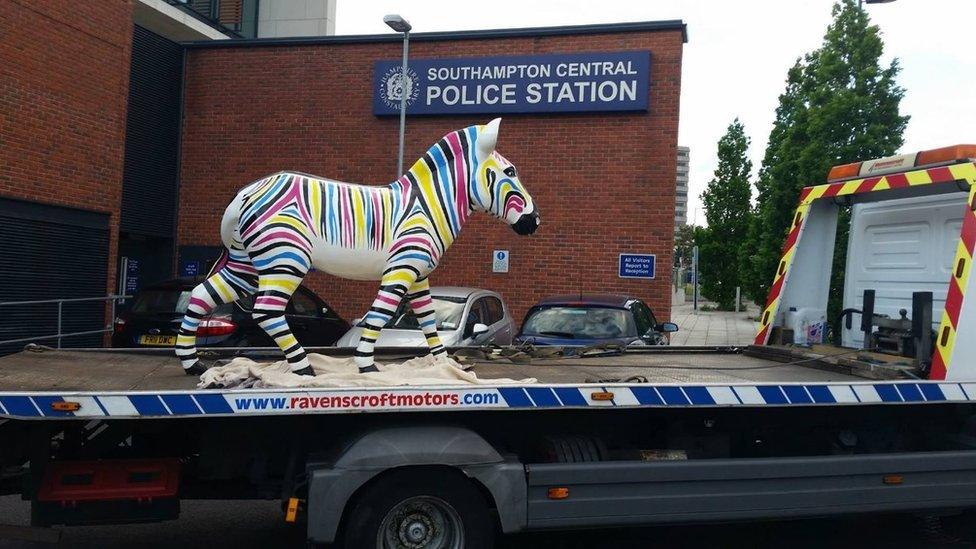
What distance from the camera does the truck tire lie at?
451cm

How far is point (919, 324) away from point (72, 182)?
1214cm

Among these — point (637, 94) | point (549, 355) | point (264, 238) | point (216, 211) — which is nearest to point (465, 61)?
point (637, 94)

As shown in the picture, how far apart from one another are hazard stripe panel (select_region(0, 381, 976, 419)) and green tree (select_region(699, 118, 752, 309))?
88.1 ft

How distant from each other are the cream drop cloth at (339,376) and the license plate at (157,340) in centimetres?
466

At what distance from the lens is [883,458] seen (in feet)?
16.7

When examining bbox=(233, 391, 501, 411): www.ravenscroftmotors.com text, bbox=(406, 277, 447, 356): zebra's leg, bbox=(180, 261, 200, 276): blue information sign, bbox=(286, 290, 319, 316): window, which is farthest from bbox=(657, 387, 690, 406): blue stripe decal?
bbox=(180, 261, 200, 276): blue information sign

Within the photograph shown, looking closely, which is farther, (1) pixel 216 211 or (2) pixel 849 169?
(1) pixel 216 211

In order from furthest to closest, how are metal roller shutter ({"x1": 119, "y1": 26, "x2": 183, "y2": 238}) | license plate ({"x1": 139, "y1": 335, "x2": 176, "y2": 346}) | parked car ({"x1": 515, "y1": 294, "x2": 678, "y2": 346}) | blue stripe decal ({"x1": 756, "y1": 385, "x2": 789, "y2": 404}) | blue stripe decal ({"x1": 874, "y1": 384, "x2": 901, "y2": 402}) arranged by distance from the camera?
metal roller shutter ({"x1": 119, "y1": 26, "x2": 183, "y2": 238})
license plate ({"x1": 139, "y1": 335, "x2": 176, "y2": 346})
parked car ({"x1": 515, "y1": 294, "x2": 678, "y2": 346})
blue stripe decal ({"x1": 874, "y1": 384, "x2": 901, "y2": 402})
blue stripe decal ({"x1": 756, "y1": 385, "x2": 789, "y2": 404})

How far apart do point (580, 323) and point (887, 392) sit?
5.00m

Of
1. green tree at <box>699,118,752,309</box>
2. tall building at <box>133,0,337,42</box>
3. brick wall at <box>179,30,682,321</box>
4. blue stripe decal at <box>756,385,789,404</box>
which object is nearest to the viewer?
blue stripe decal at <box>756,385,789,404</box>

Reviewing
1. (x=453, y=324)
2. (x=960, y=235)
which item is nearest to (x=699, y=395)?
(x=960, y=235)

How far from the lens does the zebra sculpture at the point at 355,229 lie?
5438 millimetres

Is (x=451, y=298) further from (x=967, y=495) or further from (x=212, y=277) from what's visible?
(x=967, y=495)

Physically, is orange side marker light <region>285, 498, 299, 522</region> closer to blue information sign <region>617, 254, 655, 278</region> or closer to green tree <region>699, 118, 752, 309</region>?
blue information sign <region>617, 254, 655, 278</region>
